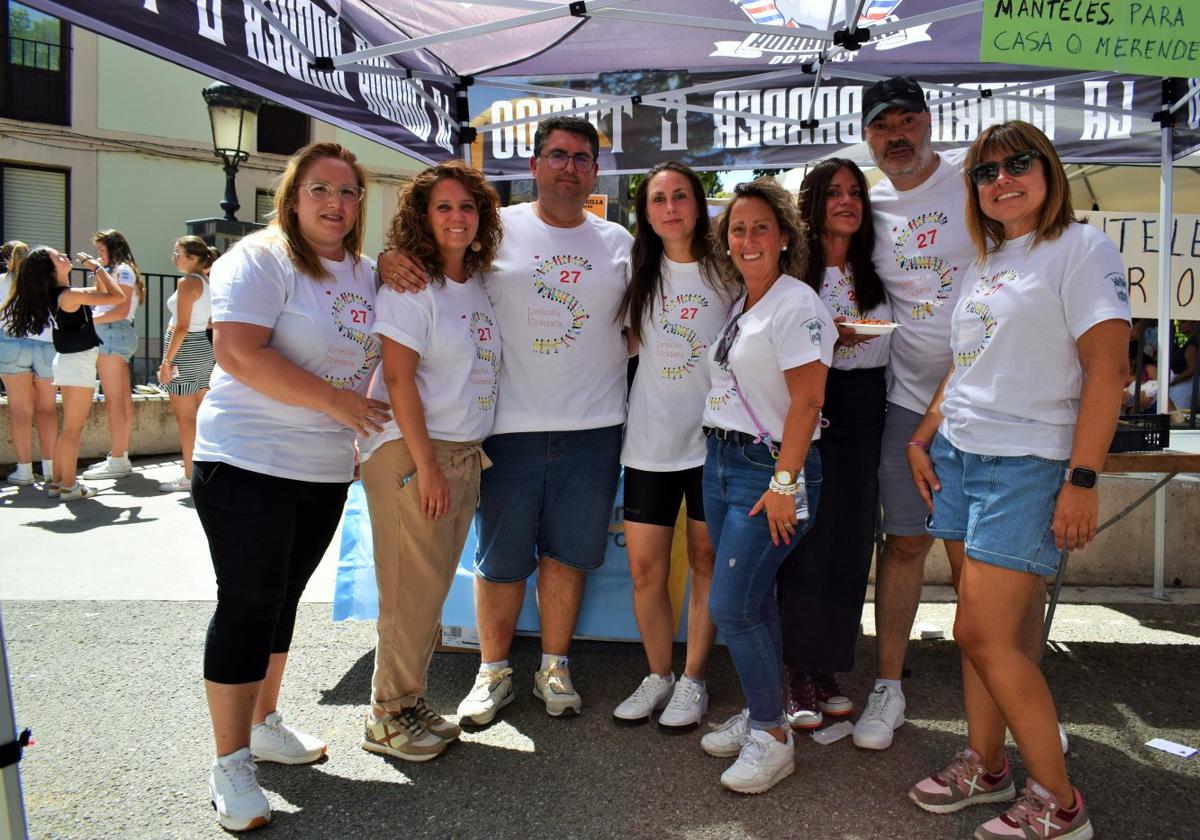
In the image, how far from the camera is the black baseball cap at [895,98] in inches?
121

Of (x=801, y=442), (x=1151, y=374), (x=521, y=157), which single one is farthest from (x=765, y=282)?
(x=1151, y=374)

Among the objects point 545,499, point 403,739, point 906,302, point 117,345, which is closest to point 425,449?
point 545,499

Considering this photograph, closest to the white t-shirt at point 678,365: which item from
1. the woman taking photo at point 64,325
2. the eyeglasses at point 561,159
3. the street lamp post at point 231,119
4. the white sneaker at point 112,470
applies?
the eyeglasses at point 561,159

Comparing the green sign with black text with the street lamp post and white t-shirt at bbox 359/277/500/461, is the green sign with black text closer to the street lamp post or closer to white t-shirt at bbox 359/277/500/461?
white t-shirt at bbox 359/277/500/461

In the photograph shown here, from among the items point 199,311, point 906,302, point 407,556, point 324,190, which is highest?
point 324,190

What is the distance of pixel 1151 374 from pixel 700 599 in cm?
637

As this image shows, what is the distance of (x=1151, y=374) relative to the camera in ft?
25.2

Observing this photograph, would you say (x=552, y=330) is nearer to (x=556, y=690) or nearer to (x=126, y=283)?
(x=556, y=690)

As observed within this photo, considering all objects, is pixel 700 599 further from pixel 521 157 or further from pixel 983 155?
pixel 521 157

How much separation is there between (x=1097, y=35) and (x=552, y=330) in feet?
6.31

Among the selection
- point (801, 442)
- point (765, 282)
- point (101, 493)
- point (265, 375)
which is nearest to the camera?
point (265, 375)

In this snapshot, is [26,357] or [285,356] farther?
[26,357]

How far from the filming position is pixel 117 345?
776 cm

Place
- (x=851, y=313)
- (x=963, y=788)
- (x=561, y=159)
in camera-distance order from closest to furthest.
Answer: (x=963, y=788) < (x=851, y=313) < (x=561, y=159)
